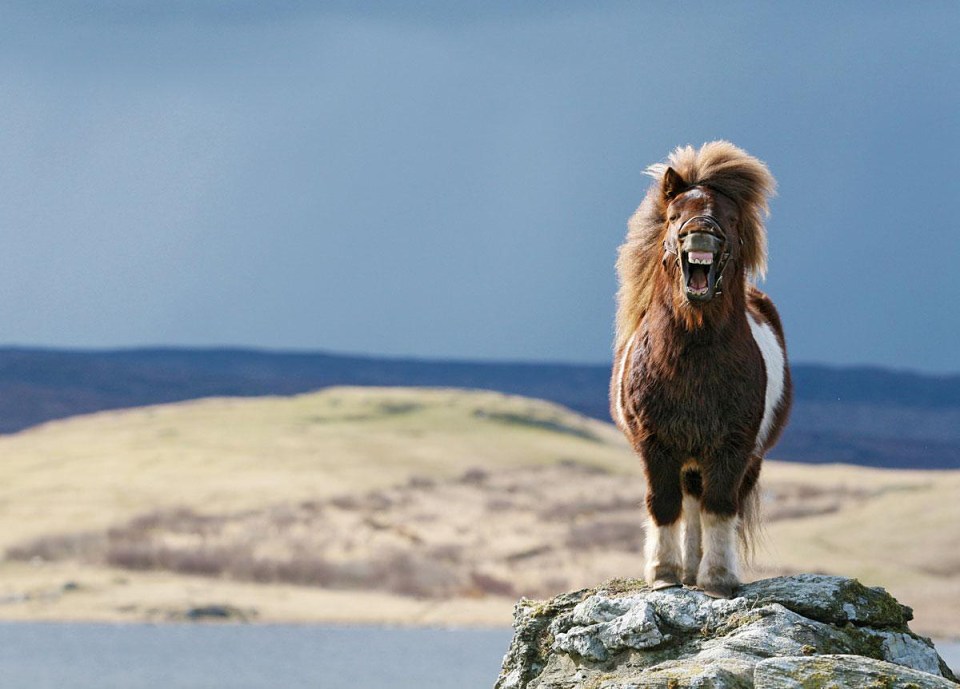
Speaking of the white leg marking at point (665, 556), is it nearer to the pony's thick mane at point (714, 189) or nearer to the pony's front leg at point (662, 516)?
the pony's front leg at point (662, 516)

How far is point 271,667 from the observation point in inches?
2071

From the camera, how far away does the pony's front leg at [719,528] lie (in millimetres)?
10719

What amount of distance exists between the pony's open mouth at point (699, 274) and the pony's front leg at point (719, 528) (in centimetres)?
140

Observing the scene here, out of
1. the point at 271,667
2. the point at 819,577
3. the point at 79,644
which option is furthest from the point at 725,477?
the point at 79,644

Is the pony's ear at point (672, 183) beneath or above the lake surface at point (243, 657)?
above

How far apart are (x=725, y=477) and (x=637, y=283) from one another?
5.71 feet

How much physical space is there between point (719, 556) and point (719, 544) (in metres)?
0.09

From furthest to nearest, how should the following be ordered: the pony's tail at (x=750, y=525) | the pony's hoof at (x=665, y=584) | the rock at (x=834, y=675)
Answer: the pony's tail at (x=750, y=525)
the pony's hoof at (x=665, y=584)
the rock at (x=834, y=675)

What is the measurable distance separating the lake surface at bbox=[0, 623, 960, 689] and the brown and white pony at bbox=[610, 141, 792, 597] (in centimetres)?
2997

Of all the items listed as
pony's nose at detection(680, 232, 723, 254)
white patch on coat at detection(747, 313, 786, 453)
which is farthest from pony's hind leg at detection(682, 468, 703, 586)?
pony's nose at detection(680, 232, 723, 254)

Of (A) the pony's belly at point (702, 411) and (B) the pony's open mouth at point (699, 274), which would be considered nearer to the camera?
(B) the pony's open mouth at point (699, 274)

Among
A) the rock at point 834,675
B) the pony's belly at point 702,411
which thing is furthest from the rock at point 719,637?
the pony's belly at point 702,411

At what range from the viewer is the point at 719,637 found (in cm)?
1030

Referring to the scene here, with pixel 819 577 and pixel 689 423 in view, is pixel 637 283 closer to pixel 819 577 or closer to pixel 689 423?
pixel 689 423
